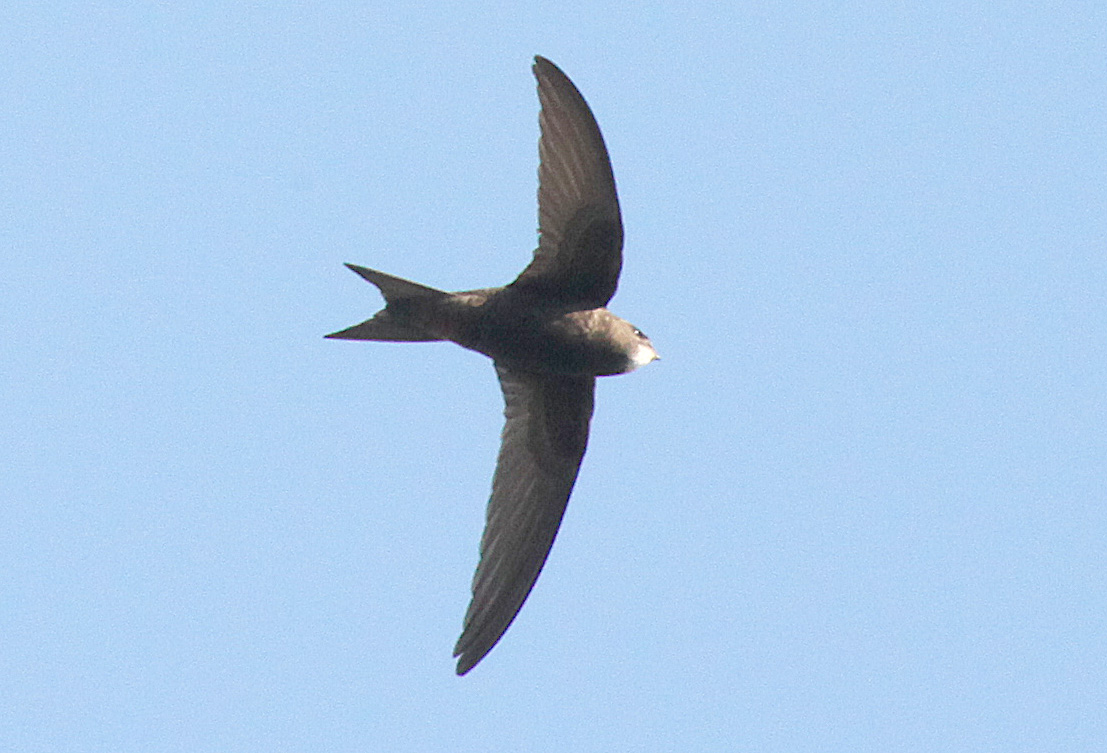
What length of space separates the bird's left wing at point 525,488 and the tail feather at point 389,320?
502 millimetres

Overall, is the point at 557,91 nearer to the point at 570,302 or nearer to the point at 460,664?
the point at 570,302

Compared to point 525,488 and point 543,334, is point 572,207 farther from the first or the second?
point 525,488

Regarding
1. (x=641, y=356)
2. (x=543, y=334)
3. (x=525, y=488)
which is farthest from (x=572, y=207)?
(x=525, y=488)

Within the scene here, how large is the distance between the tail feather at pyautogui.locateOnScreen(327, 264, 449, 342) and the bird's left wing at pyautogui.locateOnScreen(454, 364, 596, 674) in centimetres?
50

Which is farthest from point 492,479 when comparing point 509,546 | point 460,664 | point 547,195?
point 547,195

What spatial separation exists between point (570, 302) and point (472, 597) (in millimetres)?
1176

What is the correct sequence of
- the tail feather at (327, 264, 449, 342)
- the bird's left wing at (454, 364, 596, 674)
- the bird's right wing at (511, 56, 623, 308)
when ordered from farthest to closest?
the bird's left wing at (454, 364, 596, 674)
the tail feather at (327, 264, 449, 342)
the bird's right wing at (511, 56, 623, 308)

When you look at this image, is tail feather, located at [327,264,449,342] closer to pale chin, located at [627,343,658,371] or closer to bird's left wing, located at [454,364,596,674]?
bird's left wing, located at [454,364,596,674]

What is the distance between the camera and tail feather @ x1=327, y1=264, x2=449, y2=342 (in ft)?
Answer: 22.6

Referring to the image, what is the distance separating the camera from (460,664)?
23.5 feet

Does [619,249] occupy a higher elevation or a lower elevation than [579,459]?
higher

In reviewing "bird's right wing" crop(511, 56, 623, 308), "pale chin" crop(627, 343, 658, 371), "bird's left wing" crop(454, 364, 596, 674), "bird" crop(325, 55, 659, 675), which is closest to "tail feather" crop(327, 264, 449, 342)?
"bird" crop(325, 55, 659, 675)

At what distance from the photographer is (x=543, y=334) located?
695 cm

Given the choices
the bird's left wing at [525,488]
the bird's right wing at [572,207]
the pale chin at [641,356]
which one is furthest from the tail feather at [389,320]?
the pale chin at [641,356]
